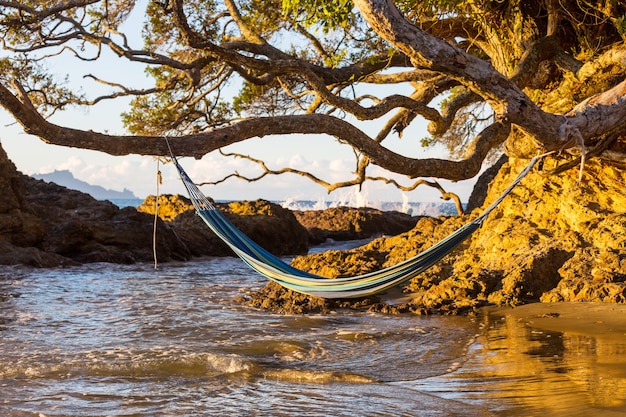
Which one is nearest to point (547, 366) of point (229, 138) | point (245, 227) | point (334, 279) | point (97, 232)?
point (334, 279)

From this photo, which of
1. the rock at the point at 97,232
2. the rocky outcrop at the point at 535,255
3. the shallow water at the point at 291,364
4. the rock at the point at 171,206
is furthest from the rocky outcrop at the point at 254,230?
the shallow water at the point at 291,364

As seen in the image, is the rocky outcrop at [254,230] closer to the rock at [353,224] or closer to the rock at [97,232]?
the rock at [97,232]

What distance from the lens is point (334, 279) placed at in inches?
225

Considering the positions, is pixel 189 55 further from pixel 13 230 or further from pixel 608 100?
pixel 608 100

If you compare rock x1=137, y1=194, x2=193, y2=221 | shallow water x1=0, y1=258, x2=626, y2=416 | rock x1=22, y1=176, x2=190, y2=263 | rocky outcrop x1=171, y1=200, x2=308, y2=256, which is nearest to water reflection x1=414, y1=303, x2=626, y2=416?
shallow water x1=0, y1=258, x2=626, y2=416

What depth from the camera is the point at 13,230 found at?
39.2 feet

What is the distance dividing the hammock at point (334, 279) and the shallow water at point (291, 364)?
15.8 inches

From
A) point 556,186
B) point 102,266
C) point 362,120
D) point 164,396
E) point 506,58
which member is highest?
point 506,58

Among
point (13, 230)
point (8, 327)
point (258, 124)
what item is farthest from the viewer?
point (13, 230)

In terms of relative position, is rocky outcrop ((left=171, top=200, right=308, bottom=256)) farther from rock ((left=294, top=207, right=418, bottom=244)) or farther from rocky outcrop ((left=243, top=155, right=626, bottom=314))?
rocky outcrop ((left=243, top=155, right=626, bottom=314))

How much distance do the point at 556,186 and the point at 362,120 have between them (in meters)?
2.17

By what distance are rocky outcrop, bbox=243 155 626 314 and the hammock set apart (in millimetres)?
1274

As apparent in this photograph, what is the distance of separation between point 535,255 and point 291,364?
296 centimetres

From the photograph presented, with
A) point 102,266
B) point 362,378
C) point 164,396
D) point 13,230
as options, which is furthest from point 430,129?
point 13,230
